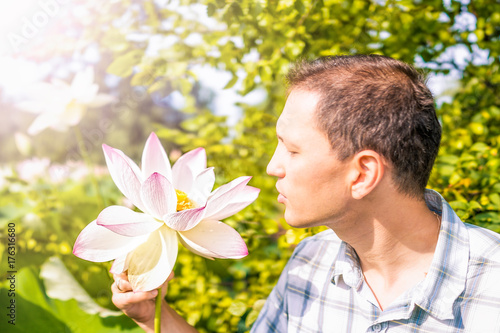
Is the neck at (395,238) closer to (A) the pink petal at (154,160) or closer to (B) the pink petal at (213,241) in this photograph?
(B) the pink petal at (213,241)

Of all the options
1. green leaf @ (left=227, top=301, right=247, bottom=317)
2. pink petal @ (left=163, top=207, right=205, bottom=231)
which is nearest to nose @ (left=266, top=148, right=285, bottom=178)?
pink petal @ (left=163, top=207, right=205, bottom=231)

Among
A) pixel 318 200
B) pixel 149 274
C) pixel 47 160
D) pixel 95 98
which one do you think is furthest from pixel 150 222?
pixel 47 160

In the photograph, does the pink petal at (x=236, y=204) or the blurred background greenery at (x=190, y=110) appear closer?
the pink petal at (x=236, y=204)

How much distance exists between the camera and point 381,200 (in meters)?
0.84

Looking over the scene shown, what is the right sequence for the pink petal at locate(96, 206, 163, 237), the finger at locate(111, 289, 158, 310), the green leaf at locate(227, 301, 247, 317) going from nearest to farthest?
the pink petal at locate(96, 206, 163, 237), the finger at locate(111, 289, 158, 310), the green leaf at locate(227, 301, 247, 317)

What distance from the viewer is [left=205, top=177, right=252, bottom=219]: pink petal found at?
27.3 inches

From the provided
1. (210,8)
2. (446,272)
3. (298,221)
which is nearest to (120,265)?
(298,221)

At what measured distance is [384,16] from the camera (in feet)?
4.85

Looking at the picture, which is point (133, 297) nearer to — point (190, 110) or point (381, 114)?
point (381, 114)

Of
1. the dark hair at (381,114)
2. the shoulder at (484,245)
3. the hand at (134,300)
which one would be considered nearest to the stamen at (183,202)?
the hand at (134,300)

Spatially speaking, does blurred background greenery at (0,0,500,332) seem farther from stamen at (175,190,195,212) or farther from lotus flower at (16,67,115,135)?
stamen at (175,190,195,212)

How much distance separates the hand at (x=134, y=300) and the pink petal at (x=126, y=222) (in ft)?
0.44

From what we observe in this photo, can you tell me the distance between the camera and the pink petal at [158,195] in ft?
2.08

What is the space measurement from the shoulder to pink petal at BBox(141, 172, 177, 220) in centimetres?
60
